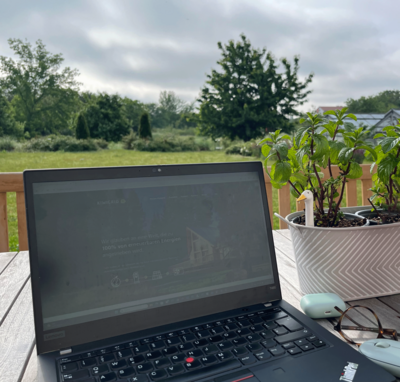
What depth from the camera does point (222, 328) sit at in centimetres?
48

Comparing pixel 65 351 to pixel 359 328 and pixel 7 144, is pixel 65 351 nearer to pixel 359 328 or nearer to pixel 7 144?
pixel 359 328

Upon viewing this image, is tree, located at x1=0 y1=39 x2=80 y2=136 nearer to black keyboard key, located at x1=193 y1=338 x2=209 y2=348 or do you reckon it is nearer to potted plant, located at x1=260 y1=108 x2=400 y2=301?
potted plant, located at x1=260 y1=108 x2=400 y2=301

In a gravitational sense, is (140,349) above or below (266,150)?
below

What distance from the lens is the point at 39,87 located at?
5.15 metres

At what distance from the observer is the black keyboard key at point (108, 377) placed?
37 centimetres

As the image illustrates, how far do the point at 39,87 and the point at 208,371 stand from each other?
5736 mm

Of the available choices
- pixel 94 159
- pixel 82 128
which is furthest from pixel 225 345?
pixel 82 128

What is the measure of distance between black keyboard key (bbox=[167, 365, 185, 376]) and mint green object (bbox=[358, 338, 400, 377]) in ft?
0.82

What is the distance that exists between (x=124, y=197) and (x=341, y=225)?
17.4 inches

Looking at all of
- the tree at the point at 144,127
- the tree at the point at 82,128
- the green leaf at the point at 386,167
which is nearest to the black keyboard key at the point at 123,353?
the green leaf at the point at 386,167

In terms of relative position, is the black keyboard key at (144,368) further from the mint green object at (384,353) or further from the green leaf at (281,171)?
the green leaf at (281,171)

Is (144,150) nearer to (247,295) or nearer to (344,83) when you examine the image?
(344,83)

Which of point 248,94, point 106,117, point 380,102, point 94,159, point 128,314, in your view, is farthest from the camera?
point 248,94

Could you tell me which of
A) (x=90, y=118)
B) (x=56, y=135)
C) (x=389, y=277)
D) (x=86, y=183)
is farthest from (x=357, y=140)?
(x=90, y=118)
